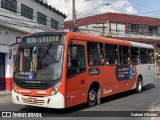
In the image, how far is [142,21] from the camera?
66.2 m

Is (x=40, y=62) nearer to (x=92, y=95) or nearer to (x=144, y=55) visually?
(x=92, y=95)

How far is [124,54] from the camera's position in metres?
16.3

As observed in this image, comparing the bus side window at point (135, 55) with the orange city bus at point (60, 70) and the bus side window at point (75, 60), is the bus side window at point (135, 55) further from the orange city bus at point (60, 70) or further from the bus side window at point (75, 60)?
the bus side window at point (75, 60)

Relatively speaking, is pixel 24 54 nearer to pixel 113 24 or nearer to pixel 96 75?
pixel 96 75

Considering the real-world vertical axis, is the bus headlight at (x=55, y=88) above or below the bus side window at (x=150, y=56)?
below

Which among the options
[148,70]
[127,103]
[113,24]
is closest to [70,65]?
[127,103]

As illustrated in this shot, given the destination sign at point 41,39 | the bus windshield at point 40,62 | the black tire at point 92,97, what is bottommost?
the black tire at point 92,97

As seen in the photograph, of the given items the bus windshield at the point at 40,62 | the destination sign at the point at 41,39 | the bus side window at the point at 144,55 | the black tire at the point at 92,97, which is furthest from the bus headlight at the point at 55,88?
the bus side window at the point at 144,55

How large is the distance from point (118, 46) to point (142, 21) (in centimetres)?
5225

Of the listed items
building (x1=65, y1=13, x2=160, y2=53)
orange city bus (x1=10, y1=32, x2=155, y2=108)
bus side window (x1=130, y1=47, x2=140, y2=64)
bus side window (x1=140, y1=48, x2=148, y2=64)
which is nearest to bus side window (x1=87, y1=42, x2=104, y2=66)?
orange city bus (x1=10, y1=32, x2=155, y2=108)

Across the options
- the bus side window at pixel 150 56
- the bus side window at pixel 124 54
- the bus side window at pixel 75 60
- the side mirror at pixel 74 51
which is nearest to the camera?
the bus side window at pixel 75 60

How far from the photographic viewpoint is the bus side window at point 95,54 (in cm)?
1291

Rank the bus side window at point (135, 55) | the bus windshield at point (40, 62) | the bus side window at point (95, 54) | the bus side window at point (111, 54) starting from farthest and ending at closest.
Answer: the bus side window at point (135, 55)
the bus side window at point (111, 54)
the bus side window at point (95, 54)
the bus windshield at point (40, 62)

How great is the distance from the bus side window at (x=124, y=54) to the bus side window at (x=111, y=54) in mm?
625
